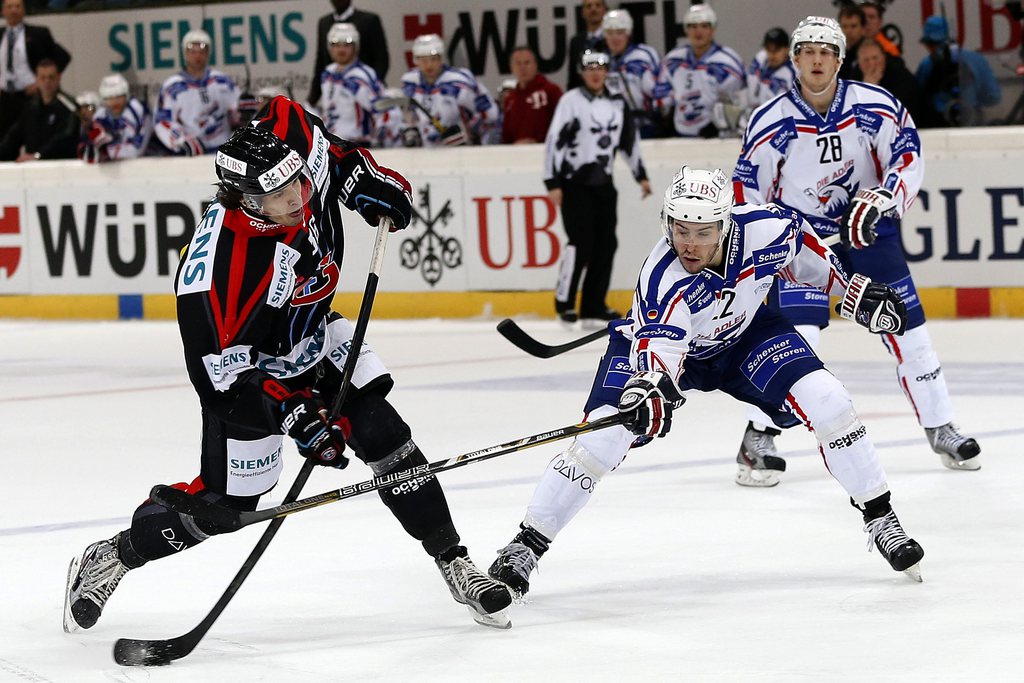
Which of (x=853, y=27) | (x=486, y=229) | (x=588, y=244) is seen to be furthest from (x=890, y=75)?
(x=486, y=229)

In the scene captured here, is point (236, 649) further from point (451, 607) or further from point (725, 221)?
point (725, 221)

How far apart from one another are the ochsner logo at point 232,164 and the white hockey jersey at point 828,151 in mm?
2432

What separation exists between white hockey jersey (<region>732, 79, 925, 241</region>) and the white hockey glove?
0.93 ft

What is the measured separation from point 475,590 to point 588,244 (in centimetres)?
603

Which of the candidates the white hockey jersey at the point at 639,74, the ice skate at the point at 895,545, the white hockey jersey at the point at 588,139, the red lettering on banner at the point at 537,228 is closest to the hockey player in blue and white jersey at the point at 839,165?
the ice skate at the point at 895,545

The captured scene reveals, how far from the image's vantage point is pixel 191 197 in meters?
11.2

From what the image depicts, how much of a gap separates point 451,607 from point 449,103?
705 cm

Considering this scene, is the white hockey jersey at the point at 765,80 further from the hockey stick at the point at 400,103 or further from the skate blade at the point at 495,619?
the skate blade at the point at 495,619

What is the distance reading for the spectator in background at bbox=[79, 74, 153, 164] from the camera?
37.5ft

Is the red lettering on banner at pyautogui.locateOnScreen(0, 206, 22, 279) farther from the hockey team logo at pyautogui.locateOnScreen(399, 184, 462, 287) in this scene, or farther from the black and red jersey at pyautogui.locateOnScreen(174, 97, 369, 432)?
the black and red jersey at pyautogui.locateOnScreen(174, 97, 369, 432)

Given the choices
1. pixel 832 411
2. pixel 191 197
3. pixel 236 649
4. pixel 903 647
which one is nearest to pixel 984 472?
pixel 832 411

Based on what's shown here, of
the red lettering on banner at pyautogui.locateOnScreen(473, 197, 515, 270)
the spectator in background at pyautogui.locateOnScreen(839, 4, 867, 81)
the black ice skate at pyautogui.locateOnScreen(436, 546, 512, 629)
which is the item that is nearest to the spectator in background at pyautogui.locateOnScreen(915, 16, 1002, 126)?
the spectator in background at pyautogui.locateOnScreen(839, 4, 867, 81)

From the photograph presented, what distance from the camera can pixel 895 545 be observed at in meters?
4.02

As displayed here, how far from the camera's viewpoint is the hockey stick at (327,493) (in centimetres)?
367
